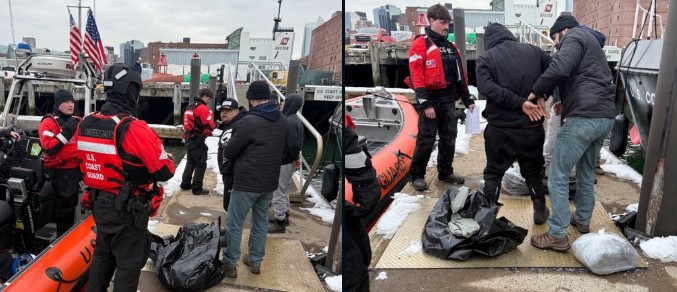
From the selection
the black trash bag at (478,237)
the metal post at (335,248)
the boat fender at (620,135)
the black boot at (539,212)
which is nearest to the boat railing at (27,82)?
the metal post at (335,248)

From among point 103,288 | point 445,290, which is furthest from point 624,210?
point 103,288

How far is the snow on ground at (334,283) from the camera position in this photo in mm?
2693

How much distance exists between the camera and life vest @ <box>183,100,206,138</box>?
4.80 m

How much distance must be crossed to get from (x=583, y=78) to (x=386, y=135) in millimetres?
2339

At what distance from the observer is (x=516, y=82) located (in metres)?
2.61

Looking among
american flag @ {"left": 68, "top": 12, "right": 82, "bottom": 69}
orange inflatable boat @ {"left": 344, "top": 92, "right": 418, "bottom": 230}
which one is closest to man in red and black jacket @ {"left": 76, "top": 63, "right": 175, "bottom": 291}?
orange inflatable boat @ {"left": 344, "top": 92, "right": 418, "bottom": 230}

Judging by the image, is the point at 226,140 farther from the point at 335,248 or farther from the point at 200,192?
the point at 200,192

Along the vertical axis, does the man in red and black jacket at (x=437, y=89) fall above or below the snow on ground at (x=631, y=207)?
above

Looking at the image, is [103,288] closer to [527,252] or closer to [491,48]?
[527,252]

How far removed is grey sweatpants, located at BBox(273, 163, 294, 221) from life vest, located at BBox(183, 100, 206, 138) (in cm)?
163

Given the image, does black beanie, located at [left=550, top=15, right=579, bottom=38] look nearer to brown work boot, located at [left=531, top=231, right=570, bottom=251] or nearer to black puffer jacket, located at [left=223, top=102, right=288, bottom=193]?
brown work boot, located at [left=531, top=231, right=570, bottom=251]

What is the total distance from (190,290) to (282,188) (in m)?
1.12

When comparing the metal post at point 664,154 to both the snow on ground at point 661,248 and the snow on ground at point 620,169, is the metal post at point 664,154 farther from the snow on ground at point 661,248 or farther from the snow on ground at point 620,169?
the snow on ground at point 620,169

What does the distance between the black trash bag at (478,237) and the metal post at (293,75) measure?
1.19 meters
